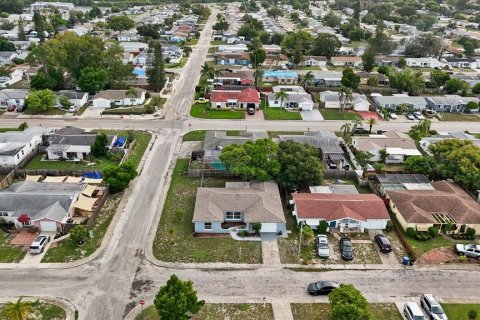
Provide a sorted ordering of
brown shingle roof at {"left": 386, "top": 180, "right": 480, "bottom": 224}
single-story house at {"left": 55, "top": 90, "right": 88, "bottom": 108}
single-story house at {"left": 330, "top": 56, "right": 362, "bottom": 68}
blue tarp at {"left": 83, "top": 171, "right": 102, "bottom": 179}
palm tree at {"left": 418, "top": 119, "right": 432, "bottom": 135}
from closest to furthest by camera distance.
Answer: brown shingle roof at {"left": 386, "top": 180, "right": 480, "bottom": 224}, blue tarp at {"left": 83, "top": 171, "right": 102, "bottom": 179}, palm tree at {"left": 418, "top": 119, "right": 432, "bottom": 135}, single-story house at {"left": 55, "top": 90, "right": 88, "bottom": 108}, single-story house at {"left": 330, "top": 56, "right": 362, "bottom": 68}

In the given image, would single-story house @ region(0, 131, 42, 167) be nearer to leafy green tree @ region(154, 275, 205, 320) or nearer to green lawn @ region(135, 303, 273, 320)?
green lawn @ region(135, 303, 273, 320)

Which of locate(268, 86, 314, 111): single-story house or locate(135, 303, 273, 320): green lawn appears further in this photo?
locate(268, 86, 314, 111): single-story house

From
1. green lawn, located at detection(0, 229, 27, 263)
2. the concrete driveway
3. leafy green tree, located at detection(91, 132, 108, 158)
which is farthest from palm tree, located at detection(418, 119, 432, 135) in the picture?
green lawn, located at detection(0, 229, 27, 263)

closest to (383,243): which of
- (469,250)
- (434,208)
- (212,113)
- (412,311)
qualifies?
(469,250)

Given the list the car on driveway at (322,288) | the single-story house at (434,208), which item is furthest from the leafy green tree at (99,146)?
the single-story house at (434,208)

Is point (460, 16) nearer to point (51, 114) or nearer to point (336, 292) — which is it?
point (51, 114)

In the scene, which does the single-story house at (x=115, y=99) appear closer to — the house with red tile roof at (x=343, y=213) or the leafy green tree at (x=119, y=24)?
the house with red tile roof at (x=343, y=213)

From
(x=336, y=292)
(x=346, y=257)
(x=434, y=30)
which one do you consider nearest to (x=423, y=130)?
(x=346, y=257)
